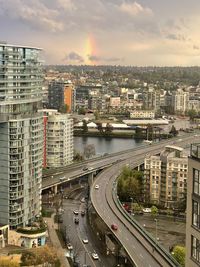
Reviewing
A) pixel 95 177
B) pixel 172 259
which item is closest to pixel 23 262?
pixel 172 259

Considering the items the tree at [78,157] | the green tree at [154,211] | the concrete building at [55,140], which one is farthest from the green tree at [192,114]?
the green tree at [154,211]

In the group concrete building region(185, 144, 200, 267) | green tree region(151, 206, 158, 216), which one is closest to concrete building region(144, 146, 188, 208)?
green tree region(151, 206, 158, 216)

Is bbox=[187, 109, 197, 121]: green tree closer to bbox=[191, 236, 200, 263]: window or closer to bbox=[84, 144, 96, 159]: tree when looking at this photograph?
bbox=[84, 144, 96, 159]: tree

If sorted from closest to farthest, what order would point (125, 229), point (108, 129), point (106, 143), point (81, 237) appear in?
point (125, 229) < point (81, 237) < point (106, 143) < point (108, 129)

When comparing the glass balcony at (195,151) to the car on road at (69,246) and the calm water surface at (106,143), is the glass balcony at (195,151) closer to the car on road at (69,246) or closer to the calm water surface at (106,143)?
the car on road at (69,246)

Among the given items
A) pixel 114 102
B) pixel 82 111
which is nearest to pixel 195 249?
pixel 82 111

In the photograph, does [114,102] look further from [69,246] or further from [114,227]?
[69,246]

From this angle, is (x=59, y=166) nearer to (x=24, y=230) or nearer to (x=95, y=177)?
(x=95, y=177)

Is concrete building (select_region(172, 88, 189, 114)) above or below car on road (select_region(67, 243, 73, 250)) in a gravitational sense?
above
